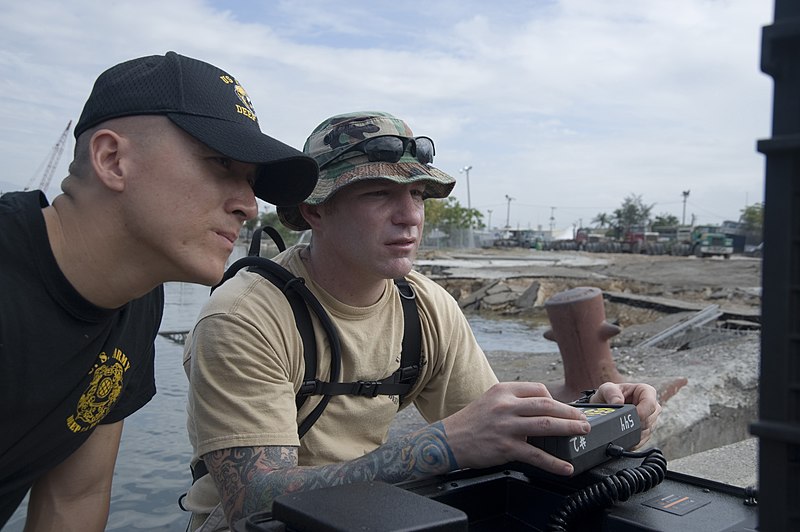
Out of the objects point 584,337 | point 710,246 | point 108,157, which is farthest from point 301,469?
point 710,246

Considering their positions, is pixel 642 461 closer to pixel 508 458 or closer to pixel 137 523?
pixel 508 458

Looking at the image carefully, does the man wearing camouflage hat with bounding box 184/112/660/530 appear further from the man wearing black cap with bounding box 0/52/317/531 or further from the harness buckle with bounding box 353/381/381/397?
the man wearing black cap with bounding box 0/52/317/531

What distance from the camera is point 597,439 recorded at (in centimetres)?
162

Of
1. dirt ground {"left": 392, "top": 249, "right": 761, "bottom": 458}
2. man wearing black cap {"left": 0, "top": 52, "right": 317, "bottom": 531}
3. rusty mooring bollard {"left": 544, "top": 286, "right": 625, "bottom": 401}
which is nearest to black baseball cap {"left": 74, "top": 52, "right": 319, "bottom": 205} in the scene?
man wearing black cap {"left": 0, "top": 52, "right": 317, "bottom": 531}

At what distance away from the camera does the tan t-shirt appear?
1961 millimetres

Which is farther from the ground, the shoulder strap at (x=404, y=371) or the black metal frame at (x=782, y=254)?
the black metal frame at (x=782, y=254)

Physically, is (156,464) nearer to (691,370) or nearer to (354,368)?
(354,368)

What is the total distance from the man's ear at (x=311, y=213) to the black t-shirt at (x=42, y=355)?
0.71m

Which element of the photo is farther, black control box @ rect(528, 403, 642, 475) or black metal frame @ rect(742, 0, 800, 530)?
black control box @ rect(528, 403, 642, 475)

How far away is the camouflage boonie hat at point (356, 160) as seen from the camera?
2.31 meters

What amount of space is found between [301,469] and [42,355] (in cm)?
70

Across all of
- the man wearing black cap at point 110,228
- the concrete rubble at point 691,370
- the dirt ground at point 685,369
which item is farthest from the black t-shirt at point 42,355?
the concrete rubble at point 691,370

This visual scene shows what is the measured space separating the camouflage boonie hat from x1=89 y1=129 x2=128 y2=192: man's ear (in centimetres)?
68

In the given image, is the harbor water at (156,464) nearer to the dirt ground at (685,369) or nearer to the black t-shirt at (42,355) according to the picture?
the dirt ground at (685,369)
